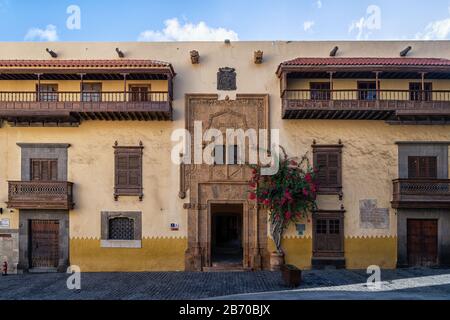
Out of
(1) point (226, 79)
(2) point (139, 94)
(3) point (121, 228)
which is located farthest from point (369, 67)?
(3) point (121, 228)

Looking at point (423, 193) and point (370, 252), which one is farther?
point (370, 252)

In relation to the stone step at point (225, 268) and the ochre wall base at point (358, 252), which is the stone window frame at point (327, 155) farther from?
the stone step at point (225, 268)

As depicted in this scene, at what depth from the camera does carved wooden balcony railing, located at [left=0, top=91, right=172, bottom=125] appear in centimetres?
1716

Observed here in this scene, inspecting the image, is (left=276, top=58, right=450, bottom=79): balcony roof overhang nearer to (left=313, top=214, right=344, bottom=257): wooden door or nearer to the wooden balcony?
the wooden balcony

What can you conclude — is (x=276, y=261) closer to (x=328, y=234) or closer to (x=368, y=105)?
(x=328, y=234)

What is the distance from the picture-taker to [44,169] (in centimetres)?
1803

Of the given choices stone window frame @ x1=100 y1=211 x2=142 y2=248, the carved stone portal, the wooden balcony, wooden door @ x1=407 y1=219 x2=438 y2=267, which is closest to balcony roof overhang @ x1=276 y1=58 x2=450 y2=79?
the carved stone portal

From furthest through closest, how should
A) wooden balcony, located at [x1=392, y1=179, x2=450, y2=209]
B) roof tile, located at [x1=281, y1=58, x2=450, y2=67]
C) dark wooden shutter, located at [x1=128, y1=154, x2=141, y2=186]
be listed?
1. dark wooden shutter, located at [x1=128, y1=154, x2=141, y2=186]
2. roof tile, located at [x1=281, y1=58, x2=450, y2=67]
3. wooden balcony, located at [x1=392, y1=179, x2=450, y2=209]

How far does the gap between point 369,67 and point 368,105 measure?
5.78 ft

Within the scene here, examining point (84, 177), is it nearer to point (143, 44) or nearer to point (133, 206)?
point (133, 206)

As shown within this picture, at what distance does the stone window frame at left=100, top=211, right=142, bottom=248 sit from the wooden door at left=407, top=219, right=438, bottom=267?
505 inches

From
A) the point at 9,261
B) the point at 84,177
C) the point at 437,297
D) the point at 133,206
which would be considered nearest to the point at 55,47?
the point at 84,177

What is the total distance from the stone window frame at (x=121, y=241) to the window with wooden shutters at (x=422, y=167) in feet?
43.3

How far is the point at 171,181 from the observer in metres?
18.0
